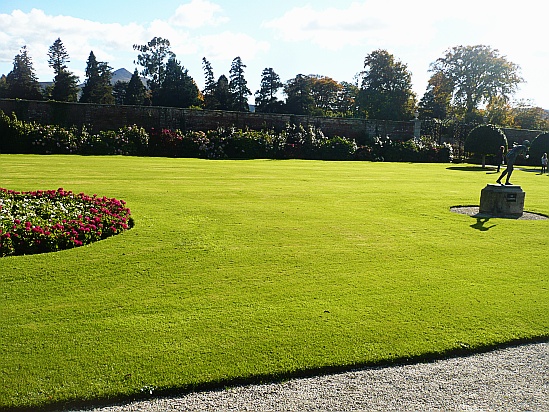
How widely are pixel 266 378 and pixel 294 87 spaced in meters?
49.3

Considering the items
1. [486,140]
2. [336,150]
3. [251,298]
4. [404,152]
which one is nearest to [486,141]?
[486,140]

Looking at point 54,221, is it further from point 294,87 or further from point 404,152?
point 294,87

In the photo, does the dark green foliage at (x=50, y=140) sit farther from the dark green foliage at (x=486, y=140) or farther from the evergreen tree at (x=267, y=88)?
the evergreen tree at (x=267, y=88)

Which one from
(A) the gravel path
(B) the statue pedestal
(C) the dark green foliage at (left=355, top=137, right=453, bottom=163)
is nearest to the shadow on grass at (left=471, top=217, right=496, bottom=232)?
(B) the statue pedestal

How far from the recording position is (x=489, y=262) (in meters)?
6.38

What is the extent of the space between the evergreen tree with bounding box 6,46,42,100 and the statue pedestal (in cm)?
4273

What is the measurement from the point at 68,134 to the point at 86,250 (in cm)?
1816

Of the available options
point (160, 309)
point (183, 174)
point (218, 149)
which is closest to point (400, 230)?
point (160, 309)

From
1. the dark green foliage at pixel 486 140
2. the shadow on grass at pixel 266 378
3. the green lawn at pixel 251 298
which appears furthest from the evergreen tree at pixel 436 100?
the shadow on grass at pixel 266 378

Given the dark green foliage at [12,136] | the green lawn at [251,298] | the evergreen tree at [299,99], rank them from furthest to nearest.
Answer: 1. the evergreen tree at [299,99]
2. the dark green foliage at [12,136]
3. the green lawn at [251,298]

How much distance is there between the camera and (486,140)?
27.8 m

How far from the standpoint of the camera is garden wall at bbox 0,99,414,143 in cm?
2419

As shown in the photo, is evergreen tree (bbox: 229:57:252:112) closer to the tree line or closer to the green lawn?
the tree line

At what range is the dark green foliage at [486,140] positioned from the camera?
2770cm
